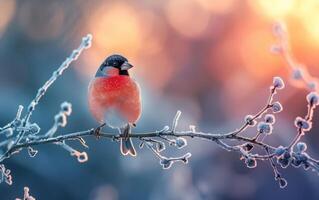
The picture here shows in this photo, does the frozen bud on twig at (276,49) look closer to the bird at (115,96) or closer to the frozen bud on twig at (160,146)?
the frozen bud on twig at (160,146)

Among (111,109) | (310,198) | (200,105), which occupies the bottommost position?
(111,109)

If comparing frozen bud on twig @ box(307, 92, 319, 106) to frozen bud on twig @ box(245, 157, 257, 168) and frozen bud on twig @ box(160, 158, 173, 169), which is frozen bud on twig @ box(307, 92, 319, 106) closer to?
frozen bud on twig @ box(245, 157, 257, 168)

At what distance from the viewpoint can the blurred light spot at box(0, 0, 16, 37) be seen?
487 inches

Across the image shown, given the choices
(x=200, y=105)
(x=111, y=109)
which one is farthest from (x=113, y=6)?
(x=111, y=109)

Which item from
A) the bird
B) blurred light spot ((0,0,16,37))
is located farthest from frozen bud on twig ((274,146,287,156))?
blurred light spot ((0,0,16,37))

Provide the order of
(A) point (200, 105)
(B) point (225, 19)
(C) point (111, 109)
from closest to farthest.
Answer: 1. (C) point (111, 109)
2. (A) point (200, 105)
3. (B) point (225, 19)

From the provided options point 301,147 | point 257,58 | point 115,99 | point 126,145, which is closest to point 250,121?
point 301,147

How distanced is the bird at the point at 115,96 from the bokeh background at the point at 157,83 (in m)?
0.91

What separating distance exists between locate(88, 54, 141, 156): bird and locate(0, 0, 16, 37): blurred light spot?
10.6 m

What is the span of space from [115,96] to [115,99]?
11 mm

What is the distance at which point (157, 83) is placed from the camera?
39.6 feet

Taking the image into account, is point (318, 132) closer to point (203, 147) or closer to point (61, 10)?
point (203, 147)

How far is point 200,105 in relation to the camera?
1176 cm

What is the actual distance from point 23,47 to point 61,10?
203 cm
